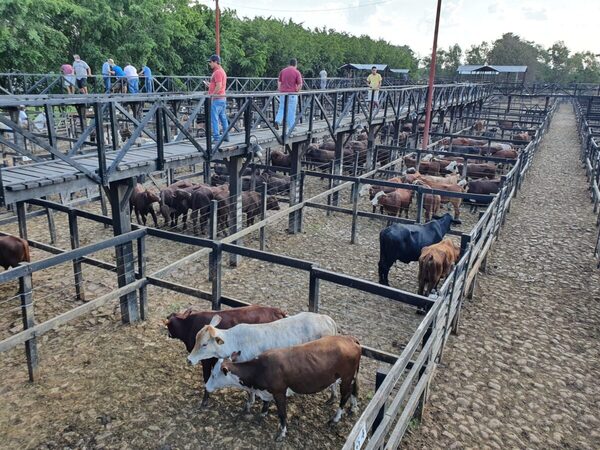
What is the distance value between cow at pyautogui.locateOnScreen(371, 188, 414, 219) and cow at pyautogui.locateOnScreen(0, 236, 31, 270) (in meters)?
7.80

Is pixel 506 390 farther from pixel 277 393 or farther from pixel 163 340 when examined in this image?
pixel 163 340

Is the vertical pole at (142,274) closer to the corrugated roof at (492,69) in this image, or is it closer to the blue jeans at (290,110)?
the blue jeans at (290,110)

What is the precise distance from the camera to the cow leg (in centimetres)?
472

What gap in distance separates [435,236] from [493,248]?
3046 mm

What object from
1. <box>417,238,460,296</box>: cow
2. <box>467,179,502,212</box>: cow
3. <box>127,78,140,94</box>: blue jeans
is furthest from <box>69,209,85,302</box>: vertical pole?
<box>127,78,140,94</box>: blue jeans

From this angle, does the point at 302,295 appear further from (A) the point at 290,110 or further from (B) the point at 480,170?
(B) the point at 480,170

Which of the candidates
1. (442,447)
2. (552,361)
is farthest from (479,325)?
(442,447)

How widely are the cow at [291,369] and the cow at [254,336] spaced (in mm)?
162

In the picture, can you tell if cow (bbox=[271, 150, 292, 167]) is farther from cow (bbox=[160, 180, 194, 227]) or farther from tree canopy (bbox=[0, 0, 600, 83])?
tree canopy (bbox=[0, 0, 600, 83])

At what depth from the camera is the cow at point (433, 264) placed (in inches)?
302

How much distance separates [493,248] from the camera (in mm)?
11008

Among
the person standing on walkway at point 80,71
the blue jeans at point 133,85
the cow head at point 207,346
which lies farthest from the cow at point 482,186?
the person standing on walkway at point 80,71

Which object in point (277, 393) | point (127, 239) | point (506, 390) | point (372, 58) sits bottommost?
point (506, 390)

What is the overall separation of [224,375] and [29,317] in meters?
2.61
